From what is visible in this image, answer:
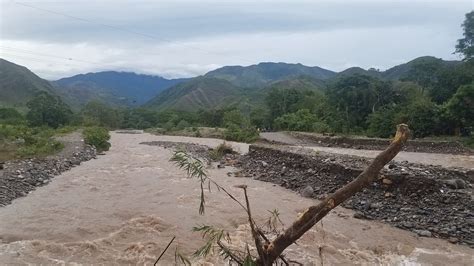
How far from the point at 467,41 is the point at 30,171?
39130mm

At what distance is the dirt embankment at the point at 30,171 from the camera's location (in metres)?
13.7

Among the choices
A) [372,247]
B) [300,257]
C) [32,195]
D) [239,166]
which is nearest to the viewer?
[300,257]

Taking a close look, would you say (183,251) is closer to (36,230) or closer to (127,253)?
(127,253)

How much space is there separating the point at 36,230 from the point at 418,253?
869 cm

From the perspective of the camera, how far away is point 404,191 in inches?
475

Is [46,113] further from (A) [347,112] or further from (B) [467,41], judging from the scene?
(B) [467,41]

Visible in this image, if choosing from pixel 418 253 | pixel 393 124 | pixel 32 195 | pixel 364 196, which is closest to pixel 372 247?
pixel 418 253

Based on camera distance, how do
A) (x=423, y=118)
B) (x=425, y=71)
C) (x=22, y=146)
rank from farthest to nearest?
(x=425, y=71) < (x=423, y=118) < (x=22, y=146)

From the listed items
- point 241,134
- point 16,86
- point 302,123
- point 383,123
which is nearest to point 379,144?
point 383,123

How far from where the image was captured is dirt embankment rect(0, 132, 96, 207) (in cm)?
1370

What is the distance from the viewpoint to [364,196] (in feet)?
41.0

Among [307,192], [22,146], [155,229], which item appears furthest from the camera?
[22,146]

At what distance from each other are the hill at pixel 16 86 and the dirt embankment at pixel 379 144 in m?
90.4

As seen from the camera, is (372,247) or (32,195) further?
(32,195)
